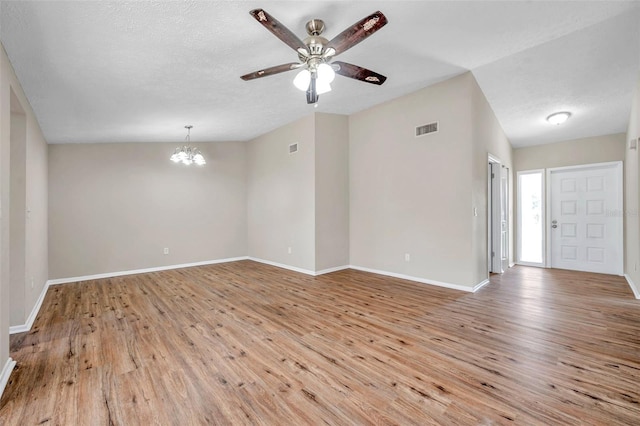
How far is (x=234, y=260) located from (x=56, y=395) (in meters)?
5.09

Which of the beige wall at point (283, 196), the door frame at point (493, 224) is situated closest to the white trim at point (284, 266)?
the beige wall at point (283, 196)

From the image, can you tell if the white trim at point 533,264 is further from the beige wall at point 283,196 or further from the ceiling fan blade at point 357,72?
the ceiling fan blade at point 357,72

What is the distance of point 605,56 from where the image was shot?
11.5 ft

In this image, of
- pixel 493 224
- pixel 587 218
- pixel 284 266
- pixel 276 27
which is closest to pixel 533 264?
pixel 587 218

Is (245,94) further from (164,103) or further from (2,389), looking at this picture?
(2,389)

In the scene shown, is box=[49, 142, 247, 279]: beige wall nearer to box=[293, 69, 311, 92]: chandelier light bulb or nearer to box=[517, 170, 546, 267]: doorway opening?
box=[293, 69, 311, 92]: chandelier light bulb

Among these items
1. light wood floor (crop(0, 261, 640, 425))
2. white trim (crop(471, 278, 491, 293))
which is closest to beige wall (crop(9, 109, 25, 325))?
light wood floor (crop(0, 261, 640, 425))

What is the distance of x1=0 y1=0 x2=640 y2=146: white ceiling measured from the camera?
2.29 metres

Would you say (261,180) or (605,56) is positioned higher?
(605,56)

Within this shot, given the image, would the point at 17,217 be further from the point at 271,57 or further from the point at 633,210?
the point at 633,210

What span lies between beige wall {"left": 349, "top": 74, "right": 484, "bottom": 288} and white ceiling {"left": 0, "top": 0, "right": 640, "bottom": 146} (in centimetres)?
45

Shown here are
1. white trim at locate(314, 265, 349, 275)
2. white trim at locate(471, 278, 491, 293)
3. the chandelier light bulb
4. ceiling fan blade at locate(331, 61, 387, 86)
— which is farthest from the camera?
white trim at locate(314, 265, 349, 275)

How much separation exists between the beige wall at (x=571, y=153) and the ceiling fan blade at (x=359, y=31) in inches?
224

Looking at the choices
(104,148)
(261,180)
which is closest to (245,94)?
(261,180)
